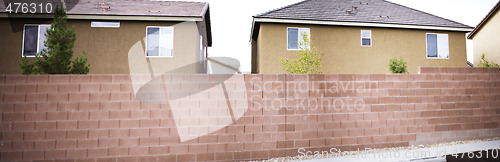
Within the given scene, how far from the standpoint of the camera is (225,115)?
4562 millimetres

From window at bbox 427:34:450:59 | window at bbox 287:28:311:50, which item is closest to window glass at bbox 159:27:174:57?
window at bbox 287:28:311:50

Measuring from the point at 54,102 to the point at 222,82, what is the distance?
2.74m

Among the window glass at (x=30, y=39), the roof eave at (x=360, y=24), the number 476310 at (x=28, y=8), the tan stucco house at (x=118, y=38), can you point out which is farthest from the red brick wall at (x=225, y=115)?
the number 476310 at (x=28, y=8)

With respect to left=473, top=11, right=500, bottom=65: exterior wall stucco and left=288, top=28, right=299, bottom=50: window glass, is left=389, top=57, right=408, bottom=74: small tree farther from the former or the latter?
left=473, top=11, right=500, bottom=65: exterior wall stucco

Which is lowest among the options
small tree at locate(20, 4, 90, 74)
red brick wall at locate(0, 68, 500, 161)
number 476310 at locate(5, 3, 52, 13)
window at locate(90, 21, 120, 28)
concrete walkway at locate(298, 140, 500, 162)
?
concrete walkway at locate(298, 140, 500, 162)

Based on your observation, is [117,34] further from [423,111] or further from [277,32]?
[423,111]

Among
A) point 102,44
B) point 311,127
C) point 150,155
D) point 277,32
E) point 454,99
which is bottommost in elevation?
point 150,155

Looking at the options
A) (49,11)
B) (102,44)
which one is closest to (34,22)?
(49,11)

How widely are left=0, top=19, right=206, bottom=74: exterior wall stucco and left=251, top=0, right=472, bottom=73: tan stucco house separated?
334 centimetres

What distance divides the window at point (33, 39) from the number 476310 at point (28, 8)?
643 mm

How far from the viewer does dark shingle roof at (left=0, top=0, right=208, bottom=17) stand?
10617mm

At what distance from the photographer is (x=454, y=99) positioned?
219 inches

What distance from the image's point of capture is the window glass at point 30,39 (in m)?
10.4

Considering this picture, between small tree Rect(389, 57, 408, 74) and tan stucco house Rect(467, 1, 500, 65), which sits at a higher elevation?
tan stucco house Rect(467, 1, 500, 65)
